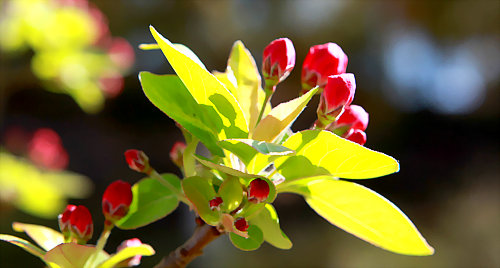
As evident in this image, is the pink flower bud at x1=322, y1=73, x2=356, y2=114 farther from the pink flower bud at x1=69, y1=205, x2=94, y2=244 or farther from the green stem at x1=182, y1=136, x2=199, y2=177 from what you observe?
the pink flower bud at x1=69, y1=205, x2=94, y2=244

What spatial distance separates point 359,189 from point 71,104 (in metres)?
5.28

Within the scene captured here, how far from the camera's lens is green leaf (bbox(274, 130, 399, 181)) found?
0.31 metres

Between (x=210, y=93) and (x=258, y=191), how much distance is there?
8cm

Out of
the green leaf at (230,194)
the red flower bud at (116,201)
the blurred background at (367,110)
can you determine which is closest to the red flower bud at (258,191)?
the green leaf at (230,194)

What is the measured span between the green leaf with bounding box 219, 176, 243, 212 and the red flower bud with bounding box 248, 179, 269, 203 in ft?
0.05

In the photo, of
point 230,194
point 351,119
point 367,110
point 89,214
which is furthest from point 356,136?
point 367,110

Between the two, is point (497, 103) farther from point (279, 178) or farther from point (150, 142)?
point (279, 178)

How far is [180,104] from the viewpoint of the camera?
38cm

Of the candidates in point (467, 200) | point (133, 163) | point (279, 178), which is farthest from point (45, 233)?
point (467, 200)

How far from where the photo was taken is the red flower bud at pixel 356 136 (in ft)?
1.28

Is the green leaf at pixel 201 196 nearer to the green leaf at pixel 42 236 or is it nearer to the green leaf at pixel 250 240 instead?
the green leaf at pixel 250 240

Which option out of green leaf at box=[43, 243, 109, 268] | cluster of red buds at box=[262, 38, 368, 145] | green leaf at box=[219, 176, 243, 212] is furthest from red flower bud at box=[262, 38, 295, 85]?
green leaf at box=[43, 243, 109, 268]

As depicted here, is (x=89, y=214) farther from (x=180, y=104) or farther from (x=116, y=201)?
(x=180, y=104)

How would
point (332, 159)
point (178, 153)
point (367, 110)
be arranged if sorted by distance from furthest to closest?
point (367, 110) < point (178, 153) < point (332, 159)
